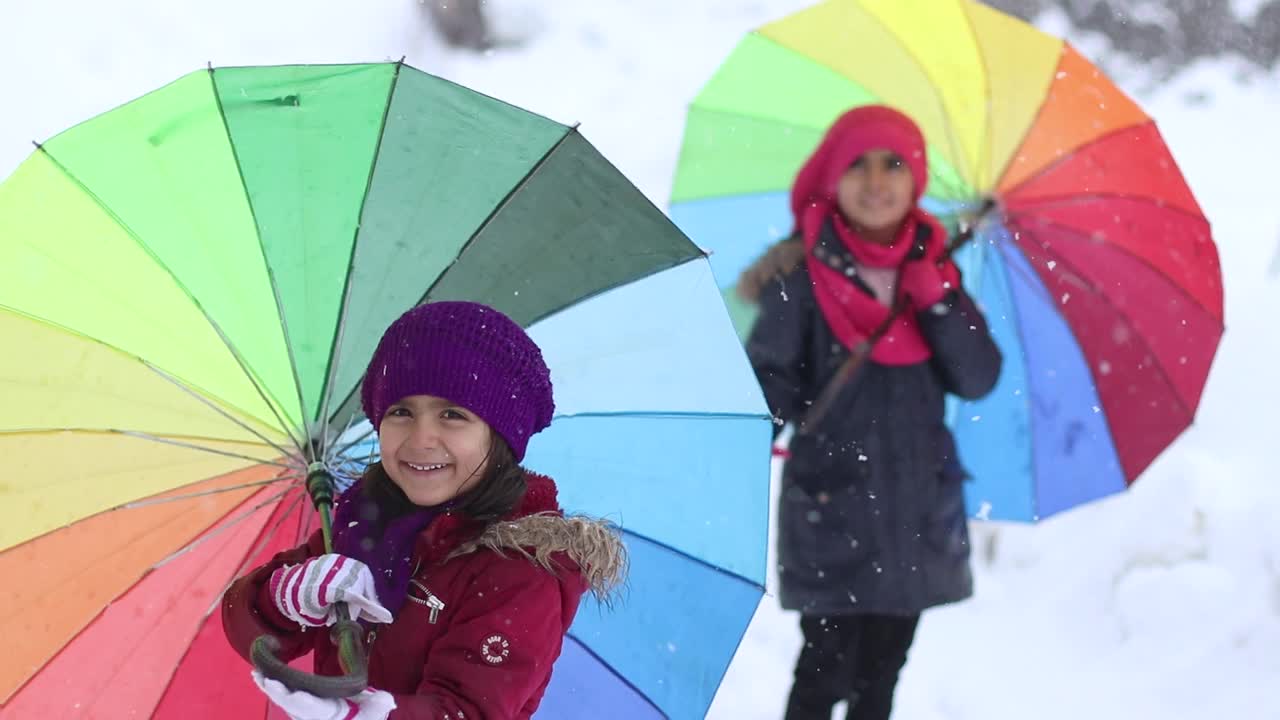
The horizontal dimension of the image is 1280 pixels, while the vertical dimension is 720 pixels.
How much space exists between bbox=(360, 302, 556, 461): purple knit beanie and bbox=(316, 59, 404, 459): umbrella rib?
0.41 ft

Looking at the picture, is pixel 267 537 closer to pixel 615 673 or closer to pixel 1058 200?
pixel 615 673

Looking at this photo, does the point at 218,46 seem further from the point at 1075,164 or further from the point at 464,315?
the point at 464,315

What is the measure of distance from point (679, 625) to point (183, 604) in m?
0.78

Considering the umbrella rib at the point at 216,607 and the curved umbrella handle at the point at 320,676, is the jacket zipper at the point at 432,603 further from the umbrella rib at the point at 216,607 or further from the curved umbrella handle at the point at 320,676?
the umbrella rib at the point at 216,607

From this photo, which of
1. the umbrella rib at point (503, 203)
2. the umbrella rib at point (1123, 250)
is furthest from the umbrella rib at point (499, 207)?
the umbrella rib at point (1123, 250)

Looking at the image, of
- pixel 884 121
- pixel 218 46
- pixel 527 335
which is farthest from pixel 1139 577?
pixel 218 46

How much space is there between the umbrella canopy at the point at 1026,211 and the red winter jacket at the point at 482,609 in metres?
1.29

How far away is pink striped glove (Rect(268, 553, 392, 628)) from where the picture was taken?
1.83 meters

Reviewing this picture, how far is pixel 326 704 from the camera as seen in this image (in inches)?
62.6

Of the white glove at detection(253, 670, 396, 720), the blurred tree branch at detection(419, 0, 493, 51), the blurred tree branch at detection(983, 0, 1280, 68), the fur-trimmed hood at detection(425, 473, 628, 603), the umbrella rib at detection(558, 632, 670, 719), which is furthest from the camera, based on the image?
the blurred tree branch at detection(983, 0, 1280, 68)

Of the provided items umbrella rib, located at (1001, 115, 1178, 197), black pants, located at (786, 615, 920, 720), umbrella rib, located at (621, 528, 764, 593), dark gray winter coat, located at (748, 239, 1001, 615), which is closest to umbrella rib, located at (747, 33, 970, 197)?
umbrella rib, located at (1001, 115, 1178, 197)

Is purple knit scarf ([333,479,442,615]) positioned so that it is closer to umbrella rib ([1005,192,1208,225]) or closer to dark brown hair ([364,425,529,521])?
dark brown hair ([364,425,529,521])

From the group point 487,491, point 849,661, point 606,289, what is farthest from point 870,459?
point 487,491

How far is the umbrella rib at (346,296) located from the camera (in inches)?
84.1
